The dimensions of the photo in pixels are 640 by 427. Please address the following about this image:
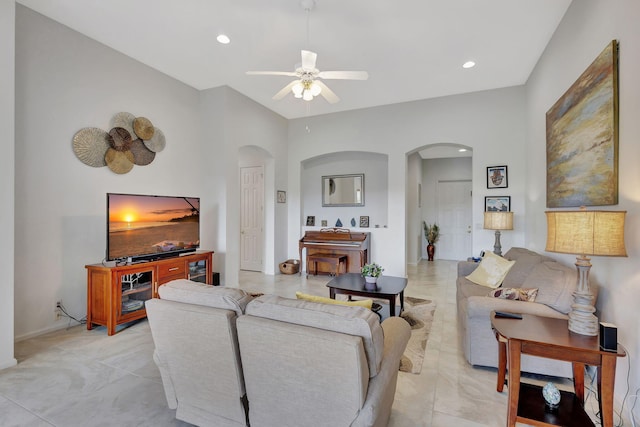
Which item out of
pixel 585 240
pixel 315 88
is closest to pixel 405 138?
pixel 315 88

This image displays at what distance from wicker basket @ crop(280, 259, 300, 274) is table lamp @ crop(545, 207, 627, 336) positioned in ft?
15.4

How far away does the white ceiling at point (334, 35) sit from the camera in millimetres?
2850

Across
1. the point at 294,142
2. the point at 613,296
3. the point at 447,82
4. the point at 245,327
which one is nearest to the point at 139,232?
the point at 245,327

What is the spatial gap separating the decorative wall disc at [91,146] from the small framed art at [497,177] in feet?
17.7

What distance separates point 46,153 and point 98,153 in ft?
1.58

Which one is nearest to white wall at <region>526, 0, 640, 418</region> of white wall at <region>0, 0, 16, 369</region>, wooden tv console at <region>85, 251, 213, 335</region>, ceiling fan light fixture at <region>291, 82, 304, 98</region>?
ceiling fan light fixture at <region>291, 82, 304, 98</region>

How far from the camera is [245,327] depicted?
4.60ft

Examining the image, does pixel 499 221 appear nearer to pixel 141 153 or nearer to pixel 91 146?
pixel 141 153

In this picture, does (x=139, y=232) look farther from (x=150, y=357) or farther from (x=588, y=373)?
(x=588, y=373)

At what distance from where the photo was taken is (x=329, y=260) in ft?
18.0

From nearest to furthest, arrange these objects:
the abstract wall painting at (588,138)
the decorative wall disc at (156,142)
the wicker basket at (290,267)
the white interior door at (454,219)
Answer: the abstract wall painting at (588,138)
the decorative wall disc at (156,142)
the wicker basket at (290,267)
the white interior door at (454,219)

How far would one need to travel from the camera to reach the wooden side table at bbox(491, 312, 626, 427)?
5.12 feet

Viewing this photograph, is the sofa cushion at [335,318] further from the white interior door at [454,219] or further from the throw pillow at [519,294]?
the white interior door at [454,219]

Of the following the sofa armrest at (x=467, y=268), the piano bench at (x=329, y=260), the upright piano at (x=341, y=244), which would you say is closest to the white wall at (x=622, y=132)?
the sofa armrest at (x=467, y=268)
